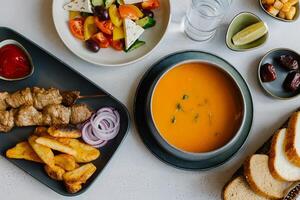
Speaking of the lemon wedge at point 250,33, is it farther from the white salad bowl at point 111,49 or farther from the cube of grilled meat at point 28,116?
the cube of grilled meat at point 28,116

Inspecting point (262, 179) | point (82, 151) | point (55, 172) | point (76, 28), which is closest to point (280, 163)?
point (262, 179)

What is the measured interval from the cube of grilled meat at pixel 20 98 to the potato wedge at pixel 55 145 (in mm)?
175

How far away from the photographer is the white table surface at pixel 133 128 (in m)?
2.05

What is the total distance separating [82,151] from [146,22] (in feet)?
2.03

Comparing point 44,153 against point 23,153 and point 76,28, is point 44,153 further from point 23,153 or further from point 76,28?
point 76,28

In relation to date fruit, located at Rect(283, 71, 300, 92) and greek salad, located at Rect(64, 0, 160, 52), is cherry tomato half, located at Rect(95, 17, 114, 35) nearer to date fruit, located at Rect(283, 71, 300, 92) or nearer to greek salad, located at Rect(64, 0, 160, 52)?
greek salad, located at Rect(64, 0, 160, 52)

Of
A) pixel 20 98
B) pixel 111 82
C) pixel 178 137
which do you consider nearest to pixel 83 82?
pixel 111 82

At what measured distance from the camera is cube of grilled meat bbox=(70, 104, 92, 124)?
201 centimetres

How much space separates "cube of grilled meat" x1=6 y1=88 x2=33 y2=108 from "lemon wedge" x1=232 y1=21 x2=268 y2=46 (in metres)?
0.91

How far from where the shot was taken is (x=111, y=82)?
6.94 ft

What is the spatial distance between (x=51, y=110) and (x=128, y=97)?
0.34m

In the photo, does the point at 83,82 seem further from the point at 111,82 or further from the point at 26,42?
the point at 26,42

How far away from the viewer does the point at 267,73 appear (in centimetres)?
212

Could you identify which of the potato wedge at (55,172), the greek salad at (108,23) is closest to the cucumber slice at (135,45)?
the greek salad at (108,23)
